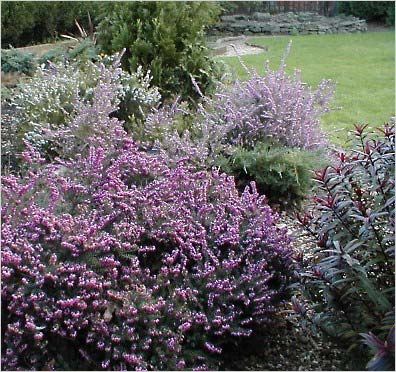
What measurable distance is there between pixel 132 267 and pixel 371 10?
14.6m

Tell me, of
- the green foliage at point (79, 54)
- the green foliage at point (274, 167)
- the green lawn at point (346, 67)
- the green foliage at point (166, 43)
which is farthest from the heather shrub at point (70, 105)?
the green lawn at point (346, 67)

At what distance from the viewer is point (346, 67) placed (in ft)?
33.9

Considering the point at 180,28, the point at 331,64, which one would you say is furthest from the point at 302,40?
the point at 180,28

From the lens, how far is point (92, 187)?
9.96ft

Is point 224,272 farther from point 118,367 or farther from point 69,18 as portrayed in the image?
point 69,18

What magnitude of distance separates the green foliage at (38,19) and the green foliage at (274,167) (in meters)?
6.33

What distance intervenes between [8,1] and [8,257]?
26.9 ft

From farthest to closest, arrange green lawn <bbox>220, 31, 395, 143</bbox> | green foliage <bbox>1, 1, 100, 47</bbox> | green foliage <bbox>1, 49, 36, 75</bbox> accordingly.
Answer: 1. green foliage <bbox>1, 1, 100, 47</bbox>
2. green lawn <bbox>220, 31, 395, 143</bbox>
3. green foliage <bbox>1, 49, 36, 75</bbox>

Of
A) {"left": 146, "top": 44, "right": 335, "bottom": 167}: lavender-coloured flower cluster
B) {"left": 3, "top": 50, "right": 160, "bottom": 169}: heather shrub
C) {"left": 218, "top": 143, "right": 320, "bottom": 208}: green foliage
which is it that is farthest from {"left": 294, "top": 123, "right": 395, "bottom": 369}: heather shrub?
{"left": 3, "top": 50, "right": 160, "bottom": 169}: heather shrub

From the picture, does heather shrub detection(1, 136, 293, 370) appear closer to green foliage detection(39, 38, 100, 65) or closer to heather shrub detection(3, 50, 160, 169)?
heather shrub detection(3, 50, 160, 169)

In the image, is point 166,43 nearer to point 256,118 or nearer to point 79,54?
point 79,54

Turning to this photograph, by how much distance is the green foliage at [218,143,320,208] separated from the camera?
14.6 feet

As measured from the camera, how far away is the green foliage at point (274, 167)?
14.6ft

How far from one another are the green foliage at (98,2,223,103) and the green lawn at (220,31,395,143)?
47cm
